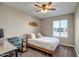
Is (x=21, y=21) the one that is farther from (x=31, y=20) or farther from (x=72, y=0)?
(x=72, y=0)

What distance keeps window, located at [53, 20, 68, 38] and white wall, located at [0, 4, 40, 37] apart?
0.33 meters

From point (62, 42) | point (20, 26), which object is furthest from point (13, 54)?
point (62, 42)

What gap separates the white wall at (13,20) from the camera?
38.4 inches

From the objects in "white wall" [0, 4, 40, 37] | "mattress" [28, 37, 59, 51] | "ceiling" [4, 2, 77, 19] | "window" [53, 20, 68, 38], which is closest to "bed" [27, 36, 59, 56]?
"mattress" [28, 37, 59, 51]

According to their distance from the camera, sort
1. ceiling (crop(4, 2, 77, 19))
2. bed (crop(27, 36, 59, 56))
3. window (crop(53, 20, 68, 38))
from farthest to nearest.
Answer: bed (crop(27, 36, 59, 56)) → window (crop(53, 20, 68, 38)) → ceiling (crop(4, 2, 77, 19))

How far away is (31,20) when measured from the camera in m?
1.15

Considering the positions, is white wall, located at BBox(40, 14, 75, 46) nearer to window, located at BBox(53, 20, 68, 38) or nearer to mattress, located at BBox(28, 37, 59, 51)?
window, located at BBox(53, 20, 68, 38)

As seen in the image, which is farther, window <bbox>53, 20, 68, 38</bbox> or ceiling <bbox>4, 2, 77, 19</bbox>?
window <bbox>53, 20, 68, 38</bbox>

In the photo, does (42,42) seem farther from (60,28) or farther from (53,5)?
(53,5)

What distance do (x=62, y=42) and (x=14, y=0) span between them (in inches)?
39.4

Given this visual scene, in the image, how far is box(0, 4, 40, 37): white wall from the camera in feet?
3.20

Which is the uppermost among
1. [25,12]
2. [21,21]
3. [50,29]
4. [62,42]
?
[25,12]

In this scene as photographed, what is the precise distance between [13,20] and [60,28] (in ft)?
2.52

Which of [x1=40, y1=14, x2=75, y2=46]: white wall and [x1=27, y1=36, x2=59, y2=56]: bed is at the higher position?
[x1=40, y1=14, x2=75, y2=46]: white wall
